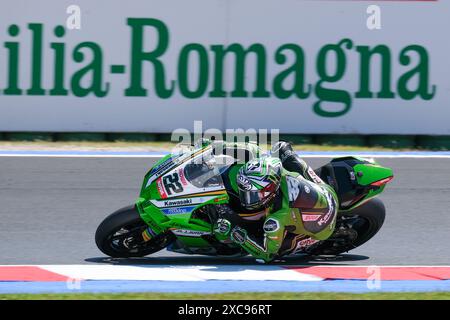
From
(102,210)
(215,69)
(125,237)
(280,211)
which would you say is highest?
(215,69)

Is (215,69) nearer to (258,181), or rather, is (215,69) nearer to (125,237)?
(125,237)

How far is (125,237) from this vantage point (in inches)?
264

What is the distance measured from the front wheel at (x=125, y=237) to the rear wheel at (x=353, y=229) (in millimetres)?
1199

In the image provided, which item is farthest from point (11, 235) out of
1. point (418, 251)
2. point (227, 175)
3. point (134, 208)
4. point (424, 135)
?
point (424, 135)

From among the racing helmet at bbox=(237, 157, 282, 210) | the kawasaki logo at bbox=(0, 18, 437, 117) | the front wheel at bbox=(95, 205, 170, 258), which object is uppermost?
the kawasaki logo at bbox=(0, 18, 437, 117)

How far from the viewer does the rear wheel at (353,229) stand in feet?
22.8

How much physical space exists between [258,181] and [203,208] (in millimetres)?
511

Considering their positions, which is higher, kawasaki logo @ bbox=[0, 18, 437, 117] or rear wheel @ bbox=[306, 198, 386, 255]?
kawasaki logo @ bbox=[0, 18, 437, 117]

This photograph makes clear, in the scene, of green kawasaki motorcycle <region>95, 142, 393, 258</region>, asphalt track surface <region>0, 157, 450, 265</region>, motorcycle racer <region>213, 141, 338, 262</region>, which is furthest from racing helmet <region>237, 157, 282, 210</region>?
asphalt track surface <region>0, 157, 450, 265</region>

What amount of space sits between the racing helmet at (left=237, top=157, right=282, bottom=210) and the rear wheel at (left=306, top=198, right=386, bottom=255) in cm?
78

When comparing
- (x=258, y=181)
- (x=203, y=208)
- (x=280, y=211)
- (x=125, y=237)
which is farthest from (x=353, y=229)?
(x=125, y=237)

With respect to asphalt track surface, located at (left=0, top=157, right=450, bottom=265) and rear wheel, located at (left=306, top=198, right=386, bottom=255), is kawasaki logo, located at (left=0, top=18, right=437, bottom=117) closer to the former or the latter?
asphalt track surface, located at (left=0, top=157, right=450, bottom=265)

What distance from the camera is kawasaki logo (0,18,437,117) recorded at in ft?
39.4

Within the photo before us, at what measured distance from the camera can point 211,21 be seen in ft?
40.4
